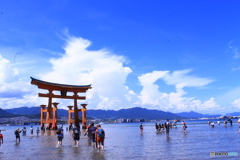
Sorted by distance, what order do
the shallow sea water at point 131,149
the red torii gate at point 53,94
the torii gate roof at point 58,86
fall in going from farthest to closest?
1. the red torii gate at point 53,94
2. the torii gate roof at point 58,86
3. the shallow sea water at point 131,149

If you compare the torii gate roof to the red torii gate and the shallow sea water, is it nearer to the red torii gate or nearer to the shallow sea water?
the red torii gate

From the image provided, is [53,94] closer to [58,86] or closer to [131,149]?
[58,86]

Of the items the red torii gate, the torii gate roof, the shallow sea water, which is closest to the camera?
the shallow sea water

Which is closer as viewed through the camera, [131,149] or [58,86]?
[131,149]

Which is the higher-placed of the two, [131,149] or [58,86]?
[58,86]

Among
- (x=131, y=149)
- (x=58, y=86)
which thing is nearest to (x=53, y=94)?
(x=58, y=86)

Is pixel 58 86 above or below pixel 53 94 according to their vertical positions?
above

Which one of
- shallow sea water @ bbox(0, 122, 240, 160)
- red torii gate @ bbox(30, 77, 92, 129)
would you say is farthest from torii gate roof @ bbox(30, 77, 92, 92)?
shallow sea water @ bbox(0, 122, 240, 160)

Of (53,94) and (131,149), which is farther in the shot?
(53,94)

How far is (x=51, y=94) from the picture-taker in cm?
4381

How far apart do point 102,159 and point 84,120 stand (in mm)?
39898

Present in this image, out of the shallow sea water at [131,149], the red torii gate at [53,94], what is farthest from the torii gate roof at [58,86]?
the shallow sea water at [131,149]

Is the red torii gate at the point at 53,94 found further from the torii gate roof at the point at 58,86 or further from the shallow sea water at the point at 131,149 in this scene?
the shallow sea water at the point at 131,149

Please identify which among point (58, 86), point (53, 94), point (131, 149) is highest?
point (58, 86)
